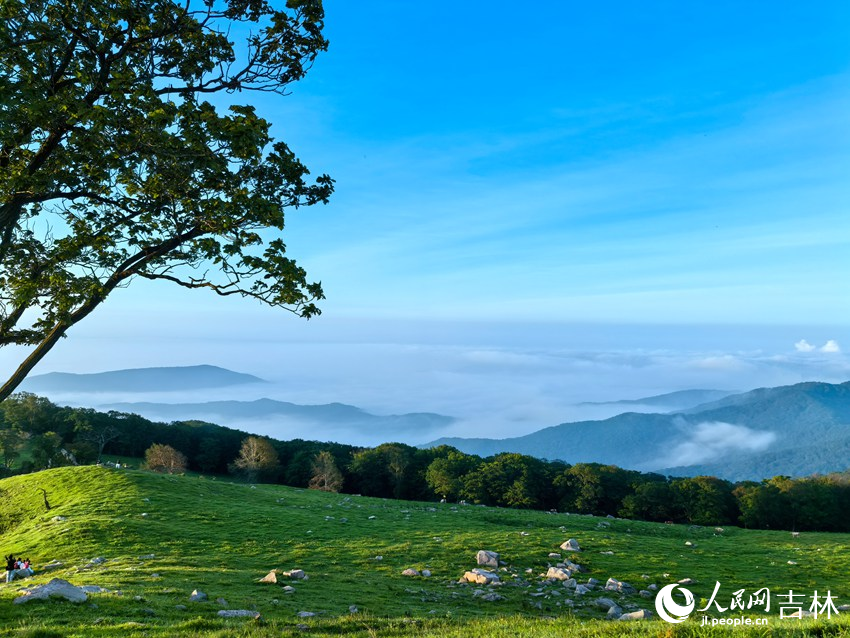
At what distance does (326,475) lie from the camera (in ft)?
305

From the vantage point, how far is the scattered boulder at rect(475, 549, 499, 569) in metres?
28.3

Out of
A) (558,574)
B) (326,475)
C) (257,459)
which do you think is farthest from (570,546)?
(257,459)

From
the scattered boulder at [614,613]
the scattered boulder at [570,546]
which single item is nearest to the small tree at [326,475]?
the scattered boulder at [570,546]

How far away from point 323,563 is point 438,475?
6555 centimetres

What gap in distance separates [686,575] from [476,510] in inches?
1447

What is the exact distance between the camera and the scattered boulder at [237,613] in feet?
50.7

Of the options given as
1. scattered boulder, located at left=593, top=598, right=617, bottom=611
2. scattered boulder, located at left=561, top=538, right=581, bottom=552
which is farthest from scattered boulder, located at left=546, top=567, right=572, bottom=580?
scattered boulder, located at left=561, top=538, right=581, bottom=552

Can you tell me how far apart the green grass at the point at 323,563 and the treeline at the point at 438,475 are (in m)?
27.0

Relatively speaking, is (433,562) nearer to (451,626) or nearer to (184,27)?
(451,626)

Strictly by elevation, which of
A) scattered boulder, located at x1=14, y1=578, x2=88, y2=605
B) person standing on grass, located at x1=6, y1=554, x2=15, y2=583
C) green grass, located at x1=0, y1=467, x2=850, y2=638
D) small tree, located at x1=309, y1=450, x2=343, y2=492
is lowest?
small tree, located at x1=309, y1=450, x2=343, y2=492

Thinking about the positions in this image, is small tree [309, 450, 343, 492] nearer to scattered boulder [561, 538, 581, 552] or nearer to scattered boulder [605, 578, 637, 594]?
scattered boulder [561, 538, 581, 552]

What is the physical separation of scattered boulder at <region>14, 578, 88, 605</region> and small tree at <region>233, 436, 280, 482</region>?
81711mm

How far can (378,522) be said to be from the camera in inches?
1726

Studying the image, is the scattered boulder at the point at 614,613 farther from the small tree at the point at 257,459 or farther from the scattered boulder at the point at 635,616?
the small tree at the point at 257,459
